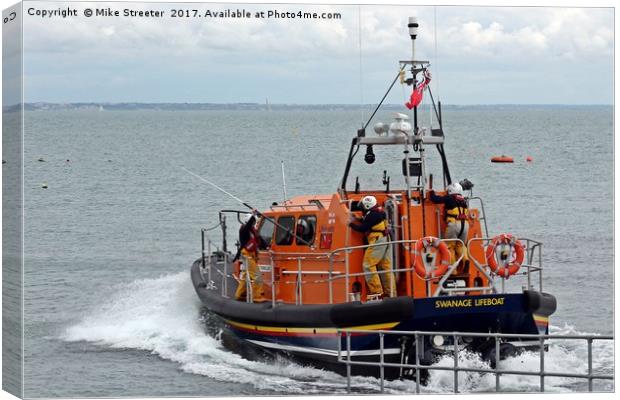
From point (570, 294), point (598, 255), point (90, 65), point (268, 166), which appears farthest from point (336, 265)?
point (268, 166)

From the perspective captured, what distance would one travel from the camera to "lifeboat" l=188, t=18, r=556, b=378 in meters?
15.9

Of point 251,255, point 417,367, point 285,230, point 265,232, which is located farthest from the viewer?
point 265,232

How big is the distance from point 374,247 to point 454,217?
113cm

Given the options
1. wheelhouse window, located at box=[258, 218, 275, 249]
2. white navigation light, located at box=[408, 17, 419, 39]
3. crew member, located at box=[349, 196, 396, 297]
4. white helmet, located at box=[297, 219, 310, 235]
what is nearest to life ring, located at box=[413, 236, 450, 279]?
crew member, located at box=[349, 196, 396, 297]

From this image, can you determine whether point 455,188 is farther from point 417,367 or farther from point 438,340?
point 417,367

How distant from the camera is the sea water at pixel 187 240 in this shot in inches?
679

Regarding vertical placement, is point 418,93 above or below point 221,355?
above

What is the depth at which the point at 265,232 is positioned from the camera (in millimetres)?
18312

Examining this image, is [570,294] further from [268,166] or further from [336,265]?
[268,166]

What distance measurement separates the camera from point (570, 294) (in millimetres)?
23312

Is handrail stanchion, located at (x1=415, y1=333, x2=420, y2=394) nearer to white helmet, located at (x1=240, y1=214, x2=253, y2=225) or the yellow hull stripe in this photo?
the yellow hull stripe

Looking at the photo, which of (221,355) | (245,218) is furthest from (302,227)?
(221,355)

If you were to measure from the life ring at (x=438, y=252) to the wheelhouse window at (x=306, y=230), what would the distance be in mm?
1919

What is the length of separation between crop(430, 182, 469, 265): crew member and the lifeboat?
74 millimetres
